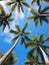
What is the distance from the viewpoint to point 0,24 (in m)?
34.0

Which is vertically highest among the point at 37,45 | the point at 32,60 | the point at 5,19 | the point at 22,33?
the point at 5,19

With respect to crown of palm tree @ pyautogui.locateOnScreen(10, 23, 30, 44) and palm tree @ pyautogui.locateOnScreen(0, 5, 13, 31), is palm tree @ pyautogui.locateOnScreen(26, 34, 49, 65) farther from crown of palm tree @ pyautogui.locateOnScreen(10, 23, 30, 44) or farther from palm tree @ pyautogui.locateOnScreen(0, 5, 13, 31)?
palm tree @ pyautogui.locateOnScreen(0, 5, 13, 31)

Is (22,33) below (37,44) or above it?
above

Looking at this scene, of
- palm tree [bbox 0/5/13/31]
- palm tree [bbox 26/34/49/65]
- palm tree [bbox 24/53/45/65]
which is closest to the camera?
palm tree [bbox 24/53/45/65]

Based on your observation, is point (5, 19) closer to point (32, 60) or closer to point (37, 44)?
point (37, 44)

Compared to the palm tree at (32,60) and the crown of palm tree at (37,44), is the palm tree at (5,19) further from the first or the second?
the palm tree at (32,60)

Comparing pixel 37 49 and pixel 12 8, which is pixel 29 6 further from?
pixel 37 49

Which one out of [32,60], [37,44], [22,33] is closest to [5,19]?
[22,33]

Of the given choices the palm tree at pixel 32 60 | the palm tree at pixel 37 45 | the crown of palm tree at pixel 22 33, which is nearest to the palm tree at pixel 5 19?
the crown of palm tree at pixel 22 33

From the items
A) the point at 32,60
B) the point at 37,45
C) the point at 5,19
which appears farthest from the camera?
the point at 5,19

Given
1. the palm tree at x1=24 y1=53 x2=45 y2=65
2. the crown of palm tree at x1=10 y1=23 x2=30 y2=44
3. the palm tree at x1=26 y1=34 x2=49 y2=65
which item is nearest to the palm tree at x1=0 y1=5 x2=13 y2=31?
the crown of palm tree at x1=10 y1=23 x2=30 y2=44

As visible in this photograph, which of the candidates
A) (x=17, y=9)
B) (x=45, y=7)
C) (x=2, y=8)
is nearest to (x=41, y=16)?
(x=45, y=7)

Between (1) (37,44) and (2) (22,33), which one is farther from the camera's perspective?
(2) (22,33)

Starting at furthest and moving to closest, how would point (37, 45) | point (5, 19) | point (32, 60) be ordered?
point (5, 19), point (37, 45), point (32, 60)
